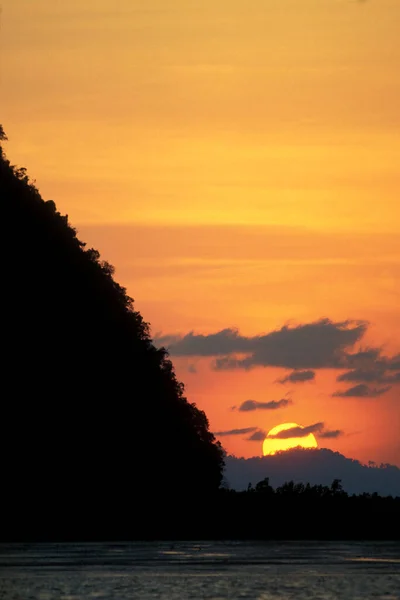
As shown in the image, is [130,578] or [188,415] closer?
[130,578]

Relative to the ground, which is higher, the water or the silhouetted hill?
the silhouetted hill

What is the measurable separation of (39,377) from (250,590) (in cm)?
7098

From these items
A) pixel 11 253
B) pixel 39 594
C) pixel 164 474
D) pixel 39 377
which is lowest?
pixel 39 594

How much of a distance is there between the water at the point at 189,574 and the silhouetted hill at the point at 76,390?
25.3m

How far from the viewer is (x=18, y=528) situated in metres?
116

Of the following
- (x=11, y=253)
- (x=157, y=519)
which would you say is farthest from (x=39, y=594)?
(x=11, y=253)

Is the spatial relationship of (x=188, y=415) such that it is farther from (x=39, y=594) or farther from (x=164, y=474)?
(x=39, y=594)

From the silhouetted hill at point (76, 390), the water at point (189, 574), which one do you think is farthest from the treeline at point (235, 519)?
the water at point (189, 574)

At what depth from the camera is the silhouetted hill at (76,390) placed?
123 m

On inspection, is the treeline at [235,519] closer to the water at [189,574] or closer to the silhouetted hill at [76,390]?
the silhouetted hill at [76,390]

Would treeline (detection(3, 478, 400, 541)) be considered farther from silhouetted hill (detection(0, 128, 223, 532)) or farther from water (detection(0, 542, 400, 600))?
water (detection(0, 542, 400, 600))

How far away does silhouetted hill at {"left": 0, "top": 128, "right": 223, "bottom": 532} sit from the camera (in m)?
123

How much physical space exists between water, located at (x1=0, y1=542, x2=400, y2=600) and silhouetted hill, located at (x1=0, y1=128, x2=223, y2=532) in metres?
25.3

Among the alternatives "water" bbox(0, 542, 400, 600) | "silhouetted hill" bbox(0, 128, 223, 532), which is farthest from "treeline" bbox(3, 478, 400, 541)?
"water" bbox(0, 542, 400, 600)
